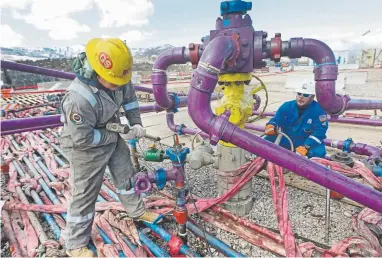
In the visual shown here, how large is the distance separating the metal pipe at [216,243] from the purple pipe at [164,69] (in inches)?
54.2

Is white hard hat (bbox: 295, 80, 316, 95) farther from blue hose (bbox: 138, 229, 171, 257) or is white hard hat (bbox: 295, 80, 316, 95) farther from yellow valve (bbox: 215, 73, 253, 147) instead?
blue hose (bbox: 138, 229, 171, 257)

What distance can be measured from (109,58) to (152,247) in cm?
135

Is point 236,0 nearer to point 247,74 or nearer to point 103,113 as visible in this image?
point 247,74

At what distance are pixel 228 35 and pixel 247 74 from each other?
13.6 inches

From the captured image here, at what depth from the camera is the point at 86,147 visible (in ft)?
5.86

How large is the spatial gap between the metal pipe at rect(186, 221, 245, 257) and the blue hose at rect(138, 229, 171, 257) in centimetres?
30

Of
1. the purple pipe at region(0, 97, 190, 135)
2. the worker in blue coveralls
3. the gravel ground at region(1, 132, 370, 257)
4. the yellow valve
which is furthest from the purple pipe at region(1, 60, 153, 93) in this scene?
the worker in blue coveralls

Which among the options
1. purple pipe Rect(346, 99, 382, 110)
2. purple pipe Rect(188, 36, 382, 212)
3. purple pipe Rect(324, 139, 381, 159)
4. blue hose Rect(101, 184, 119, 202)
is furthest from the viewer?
purple pipe Rect(346, 99, 382, 110)

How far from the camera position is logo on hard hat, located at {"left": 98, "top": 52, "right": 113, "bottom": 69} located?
162cm

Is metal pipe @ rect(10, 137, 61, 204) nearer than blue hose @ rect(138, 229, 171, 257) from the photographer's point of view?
No

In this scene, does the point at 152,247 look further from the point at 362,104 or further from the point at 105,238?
the point at 362,104

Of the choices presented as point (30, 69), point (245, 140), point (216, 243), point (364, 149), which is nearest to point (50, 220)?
point (216, 243)

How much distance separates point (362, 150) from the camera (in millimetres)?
2832

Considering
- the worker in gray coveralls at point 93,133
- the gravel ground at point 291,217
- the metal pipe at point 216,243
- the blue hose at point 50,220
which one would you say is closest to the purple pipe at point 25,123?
the worker in gray coveralls at point 93,133
